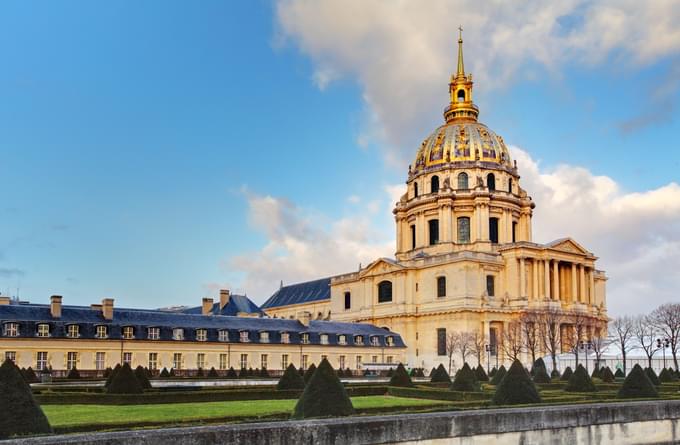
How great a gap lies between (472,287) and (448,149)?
18.9 metres

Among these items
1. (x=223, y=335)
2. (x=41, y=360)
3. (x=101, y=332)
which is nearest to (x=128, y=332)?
(x=101, y=332)

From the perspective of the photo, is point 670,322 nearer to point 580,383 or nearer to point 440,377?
point 440,377

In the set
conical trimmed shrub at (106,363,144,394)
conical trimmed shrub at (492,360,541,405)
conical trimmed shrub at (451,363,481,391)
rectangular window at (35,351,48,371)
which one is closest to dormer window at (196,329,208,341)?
rectangular window at (35,351,48,371)

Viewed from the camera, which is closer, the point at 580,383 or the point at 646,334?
the point at 580,383

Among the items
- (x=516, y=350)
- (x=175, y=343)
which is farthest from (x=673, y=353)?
(x=175, y=343)

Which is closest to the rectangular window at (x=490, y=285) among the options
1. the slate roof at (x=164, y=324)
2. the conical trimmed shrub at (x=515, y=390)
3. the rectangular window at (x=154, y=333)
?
the slate roof at (x=164, y=324)

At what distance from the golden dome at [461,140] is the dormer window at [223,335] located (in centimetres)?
3773

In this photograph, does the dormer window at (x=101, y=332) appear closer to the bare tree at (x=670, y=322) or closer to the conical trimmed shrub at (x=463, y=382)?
the conical trimmed shrub at (x=463, y=382)

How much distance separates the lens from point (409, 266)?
81625 millimetres

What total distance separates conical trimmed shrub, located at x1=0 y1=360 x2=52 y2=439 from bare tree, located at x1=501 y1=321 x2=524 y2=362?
57879mm

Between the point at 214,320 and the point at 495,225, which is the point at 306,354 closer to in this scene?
the point at 214,320

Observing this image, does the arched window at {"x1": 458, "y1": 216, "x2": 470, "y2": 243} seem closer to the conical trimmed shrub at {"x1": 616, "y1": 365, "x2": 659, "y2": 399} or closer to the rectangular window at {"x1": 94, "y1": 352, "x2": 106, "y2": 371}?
the rectangular window at {"x1": 94, "y1": 352, "x2": 106, "y2": 371}

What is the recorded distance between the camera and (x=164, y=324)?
2228 inches

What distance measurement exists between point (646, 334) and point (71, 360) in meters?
46.5
